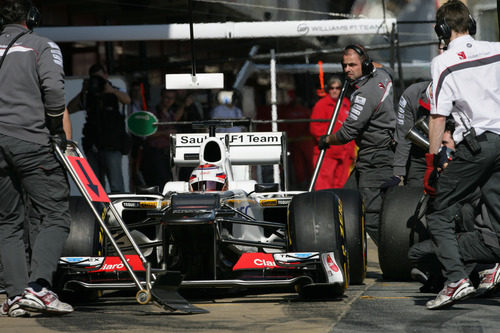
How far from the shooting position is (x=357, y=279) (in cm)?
797

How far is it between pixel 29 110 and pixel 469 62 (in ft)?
9.24

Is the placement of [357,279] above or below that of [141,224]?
below

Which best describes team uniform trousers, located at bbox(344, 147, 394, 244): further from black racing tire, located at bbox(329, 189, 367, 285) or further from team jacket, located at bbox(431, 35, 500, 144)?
team jacket, located at bbox(431, 35, 500, 144)

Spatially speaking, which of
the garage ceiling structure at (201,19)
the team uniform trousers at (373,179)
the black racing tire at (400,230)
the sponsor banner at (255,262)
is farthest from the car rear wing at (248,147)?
the garage ceiling structure at (201,19)

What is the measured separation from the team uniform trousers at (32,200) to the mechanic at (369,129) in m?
3.38

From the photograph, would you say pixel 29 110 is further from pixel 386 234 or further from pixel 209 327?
pixel 386 234

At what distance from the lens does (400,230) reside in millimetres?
8039

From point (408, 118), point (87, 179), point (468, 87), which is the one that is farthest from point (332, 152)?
point (87, 179)

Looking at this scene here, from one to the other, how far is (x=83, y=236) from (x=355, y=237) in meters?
2.06

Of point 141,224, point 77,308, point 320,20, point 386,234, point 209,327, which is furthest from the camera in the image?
point 320,20

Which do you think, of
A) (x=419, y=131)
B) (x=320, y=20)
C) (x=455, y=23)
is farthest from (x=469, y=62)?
(x=320, y=20)

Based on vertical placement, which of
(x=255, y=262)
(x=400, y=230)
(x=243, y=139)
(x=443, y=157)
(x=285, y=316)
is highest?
(x=243, y=139)

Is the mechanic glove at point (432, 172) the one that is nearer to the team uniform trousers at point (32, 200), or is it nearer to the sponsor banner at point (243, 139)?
the team uniform trousers at point (32, 200)

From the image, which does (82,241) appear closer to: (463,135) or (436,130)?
(436,130)
